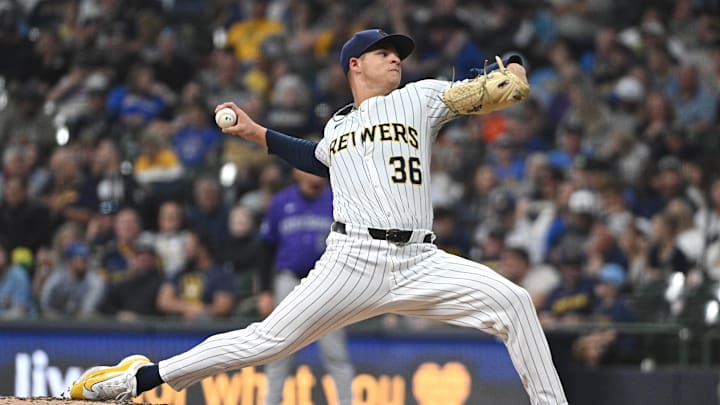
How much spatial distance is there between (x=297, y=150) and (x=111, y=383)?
1.31 metres

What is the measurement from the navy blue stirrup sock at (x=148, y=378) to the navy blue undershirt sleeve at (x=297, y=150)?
1.10m

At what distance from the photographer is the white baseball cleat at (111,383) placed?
5.66 meters

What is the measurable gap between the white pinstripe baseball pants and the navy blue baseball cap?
0.85 m

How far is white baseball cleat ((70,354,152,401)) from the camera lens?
566 cm

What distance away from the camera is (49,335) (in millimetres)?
9602

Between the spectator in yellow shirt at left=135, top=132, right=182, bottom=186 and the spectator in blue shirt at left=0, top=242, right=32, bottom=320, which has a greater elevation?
the spectator in yellow shirt at left=135, top=132, right=182, bottom=186

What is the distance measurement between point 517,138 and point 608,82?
1.24 m

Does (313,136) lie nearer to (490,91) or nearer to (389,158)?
(389,158)

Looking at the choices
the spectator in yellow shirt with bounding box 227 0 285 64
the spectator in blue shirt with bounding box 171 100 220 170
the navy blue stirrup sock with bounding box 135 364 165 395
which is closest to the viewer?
the navy blue stirrup sock with bounding box 135 364 165 395

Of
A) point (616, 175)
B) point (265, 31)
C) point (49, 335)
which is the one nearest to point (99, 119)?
point (265, 31)

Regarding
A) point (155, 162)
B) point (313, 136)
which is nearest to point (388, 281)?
point (313, 136)

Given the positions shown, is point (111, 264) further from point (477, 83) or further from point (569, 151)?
point (477, 83)

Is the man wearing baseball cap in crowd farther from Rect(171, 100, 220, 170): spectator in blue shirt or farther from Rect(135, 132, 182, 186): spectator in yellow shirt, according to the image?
Rect(171, 100, 220, 170): spectator in blue shirt

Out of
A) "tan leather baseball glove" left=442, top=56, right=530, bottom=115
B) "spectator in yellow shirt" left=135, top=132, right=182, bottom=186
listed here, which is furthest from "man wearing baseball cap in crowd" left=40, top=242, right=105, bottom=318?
"tan leather baseball glove" left=442, top=56, right=530, bottom=115
